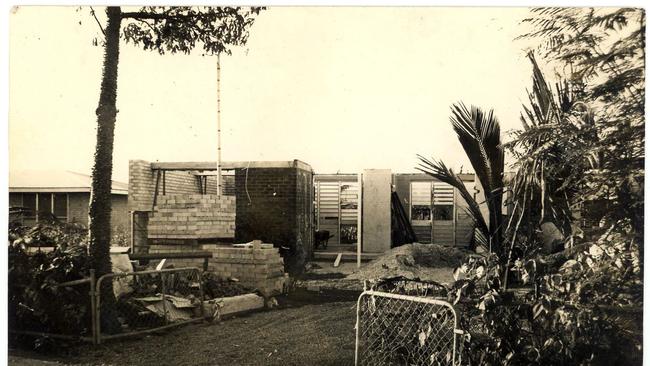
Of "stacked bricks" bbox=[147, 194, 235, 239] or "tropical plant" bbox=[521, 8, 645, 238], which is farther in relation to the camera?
"stacked bricks" bbox=[147, 194, 235, 239]

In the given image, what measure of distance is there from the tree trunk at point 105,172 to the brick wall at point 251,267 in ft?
9.24

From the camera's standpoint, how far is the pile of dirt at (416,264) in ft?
34.9

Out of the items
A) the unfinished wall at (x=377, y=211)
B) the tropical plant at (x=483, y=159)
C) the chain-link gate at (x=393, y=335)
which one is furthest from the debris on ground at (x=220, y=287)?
the unfinished wall at (x=377, y=211)

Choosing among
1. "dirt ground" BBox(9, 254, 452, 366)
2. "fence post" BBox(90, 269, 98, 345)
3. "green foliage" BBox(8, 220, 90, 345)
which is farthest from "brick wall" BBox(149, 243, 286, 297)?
"fence post" BBox(90, 269, 98, 345)

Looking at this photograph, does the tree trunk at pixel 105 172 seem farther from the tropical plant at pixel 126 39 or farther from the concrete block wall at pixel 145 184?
the concrete block wall at pixel 145 184

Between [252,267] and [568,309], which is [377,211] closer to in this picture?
[252,267]

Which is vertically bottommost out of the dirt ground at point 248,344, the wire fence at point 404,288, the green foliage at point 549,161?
the dirt ground at point 248,344

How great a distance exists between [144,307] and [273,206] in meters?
5.66

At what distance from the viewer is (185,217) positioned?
10.0m

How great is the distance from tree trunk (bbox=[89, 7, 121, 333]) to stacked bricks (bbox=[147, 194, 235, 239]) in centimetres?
401

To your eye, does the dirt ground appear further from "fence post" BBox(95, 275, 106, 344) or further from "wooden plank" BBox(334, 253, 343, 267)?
"wooden plank" BBox(334, 253, 343, 267)

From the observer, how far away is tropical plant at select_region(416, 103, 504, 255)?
4.47 meters

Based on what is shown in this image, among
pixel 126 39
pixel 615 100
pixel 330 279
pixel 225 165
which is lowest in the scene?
pixel 330 279

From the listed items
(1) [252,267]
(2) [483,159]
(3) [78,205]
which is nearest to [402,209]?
(1) [252,267]
